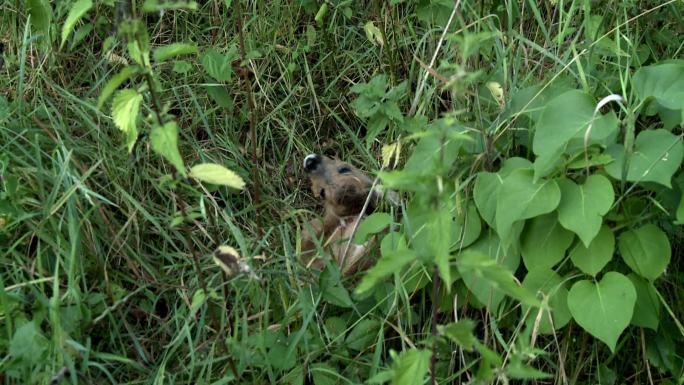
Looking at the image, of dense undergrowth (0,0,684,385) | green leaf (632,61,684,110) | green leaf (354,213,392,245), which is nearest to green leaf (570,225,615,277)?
dense undergrowth (0,0,684,385)

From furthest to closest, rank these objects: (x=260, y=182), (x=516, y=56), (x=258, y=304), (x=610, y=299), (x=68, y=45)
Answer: (x=68, y=45)
(x=260, y=182)
(x=516, y=56)
(x=258, y=304)
(x=610, y=299)

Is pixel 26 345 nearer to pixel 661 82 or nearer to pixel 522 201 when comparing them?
pixel 522 201

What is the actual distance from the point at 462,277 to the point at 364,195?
2.24 ft

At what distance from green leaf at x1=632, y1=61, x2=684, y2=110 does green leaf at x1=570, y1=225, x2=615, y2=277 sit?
41 cm

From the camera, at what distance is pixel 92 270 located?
9.73ft

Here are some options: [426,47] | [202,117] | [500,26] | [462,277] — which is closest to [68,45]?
[202,117]

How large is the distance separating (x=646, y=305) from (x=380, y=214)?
2.76 feet

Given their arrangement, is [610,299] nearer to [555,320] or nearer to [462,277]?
[555,320]

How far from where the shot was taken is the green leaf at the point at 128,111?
2.12 meters

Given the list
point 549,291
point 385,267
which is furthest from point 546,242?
point 385,267

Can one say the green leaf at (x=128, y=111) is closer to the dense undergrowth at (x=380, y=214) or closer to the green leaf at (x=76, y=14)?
the dense undergrowth at (x=380, y=214)

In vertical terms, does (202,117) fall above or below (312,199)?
above

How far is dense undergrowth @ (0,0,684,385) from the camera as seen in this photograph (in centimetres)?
246

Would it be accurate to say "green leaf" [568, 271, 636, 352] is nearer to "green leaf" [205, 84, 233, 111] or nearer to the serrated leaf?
the serrated leaf
